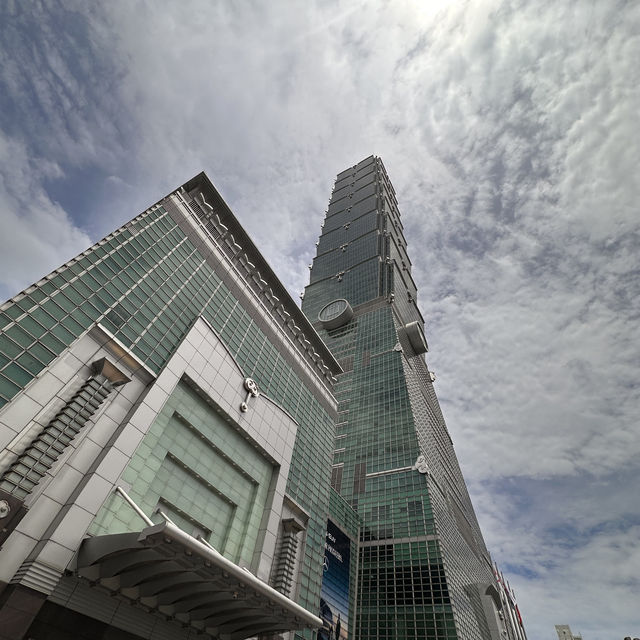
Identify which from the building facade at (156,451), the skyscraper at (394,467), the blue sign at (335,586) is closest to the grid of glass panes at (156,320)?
the building facade at (156,451)

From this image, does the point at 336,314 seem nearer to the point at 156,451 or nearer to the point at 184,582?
the point at 156,451

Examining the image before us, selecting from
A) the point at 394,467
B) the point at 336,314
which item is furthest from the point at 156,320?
the point at 336,314

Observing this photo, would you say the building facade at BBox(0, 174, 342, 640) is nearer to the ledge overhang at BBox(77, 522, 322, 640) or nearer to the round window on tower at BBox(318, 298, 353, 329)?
the ledge overhang at BBox(77, 522, 322, 640)

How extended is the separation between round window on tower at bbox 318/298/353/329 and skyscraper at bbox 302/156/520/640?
0.44 meters

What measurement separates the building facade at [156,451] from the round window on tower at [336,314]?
93837mm

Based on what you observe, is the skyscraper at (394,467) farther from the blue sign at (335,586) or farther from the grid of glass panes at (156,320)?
the grid of glass panes at (156,320)

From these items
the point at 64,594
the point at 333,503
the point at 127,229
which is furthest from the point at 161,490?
the point at 333,503

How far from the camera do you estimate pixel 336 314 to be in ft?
480

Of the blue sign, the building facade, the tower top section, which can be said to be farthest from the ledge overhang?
the tower top section

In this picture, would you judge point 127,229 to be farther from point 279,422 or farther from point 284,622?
point 284,622

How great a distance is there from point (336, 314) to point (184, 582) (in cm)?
12420

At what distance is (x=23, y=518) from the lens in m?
21.4

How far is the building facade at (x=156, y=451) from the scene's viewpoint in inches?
859

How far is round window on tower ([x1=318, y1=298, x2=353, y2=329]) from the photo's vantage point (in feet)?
472
